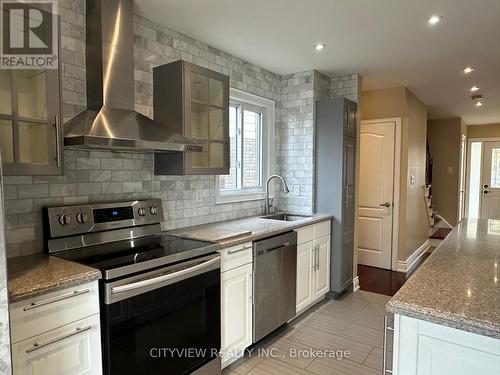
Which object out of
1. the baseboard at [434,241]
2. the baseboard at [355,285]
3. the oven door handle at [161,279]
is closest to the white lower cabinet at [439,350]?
the oven door handle at [161,279]

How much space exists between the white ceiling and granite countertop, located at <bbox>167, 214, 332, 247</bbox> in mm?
1631

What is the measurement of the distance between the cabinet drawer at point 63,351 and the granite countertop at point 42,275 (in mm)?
197

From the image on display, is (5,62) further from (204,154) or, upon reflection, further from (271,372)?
(271,372)

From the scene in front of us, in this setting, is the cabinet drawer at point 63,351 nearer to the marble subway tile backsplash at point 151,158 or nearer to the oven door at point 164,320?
the oven door at point 164,320

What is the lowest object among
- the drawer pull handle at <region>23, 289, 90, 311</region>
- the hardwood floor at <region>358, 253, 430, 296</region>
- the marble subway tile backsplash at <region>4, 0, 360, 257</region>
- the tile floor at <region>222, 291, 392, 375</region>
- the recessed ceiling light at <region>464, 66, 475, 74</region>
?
the tile floor at <region>222, 291, 392, 375</region>

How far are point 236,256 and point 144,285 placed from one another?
82 centimetres

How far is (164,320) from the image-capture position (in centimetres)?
182

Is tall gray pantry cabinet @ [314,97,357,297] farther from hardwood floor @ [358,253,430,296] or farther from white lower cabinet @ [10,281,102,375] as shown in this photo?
white lower cabinet @ [10,281,102,375]

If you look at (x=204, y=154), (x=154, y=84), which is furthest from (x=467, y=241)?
(x=154, y=84)

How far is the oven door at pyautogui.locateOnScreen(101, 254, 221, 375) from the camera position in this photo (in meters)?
1.59

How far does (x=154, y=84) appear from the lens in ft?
8.18

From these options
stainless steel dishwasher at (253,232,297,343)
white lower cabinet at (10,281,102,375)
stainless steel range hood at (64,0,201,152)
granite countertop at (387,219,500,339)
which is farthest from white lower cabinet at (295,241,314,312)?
white lower cabinet at (10,281,102,375)

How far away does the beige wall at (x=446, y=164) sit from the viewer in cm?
699

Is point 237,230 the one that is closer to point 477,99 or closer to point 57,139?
point 57,139
